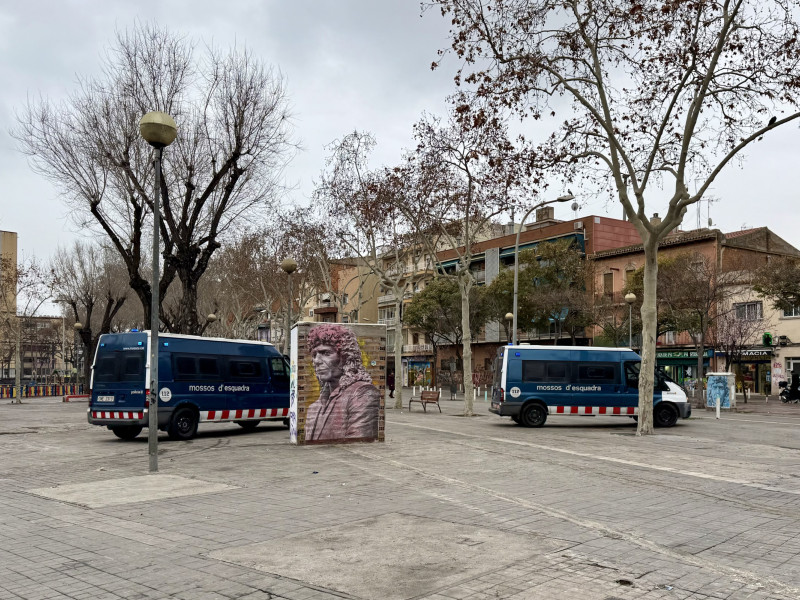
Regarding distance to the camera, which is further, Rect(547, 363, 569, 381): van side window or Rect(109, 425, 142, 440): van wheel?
Rect(547, 363, 569, 381): van side window

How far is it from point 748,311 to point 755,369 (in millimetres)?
3985

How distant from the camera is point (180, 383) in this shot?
1745cm

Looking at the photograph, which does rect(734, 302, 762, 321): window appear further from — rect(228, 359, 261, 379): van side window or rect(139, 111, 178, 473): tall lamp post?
rect(139, 111, 178, 473): tall lamp post

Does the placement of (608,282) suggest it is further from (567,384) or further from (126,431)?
(126,431)

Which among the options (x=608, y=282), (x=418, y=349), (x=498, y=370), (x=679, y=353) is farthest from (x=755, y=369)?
(x=418, y=349)

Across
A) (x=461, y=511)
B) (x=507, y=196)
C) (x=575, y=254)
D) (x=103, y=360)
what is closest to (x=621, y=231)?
(x=575, y=254)

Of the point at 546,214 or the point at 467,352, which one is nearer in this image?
the point at 467,352

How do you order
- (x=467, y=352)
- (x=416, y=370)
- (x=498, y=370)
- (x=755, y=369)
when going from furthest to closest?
(x=416, y=370) < (x=755, y=369) < (x=467, y=352) < (x=498, y=370)

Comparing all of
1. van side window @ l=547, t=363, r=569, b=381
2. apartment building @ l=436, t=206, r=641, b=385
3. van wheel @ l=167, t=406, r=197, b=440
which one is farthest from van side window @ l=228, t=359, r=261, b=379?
apartment building @ l=436, t=206, r=641, b=385

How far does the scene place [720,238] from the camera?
154 ft

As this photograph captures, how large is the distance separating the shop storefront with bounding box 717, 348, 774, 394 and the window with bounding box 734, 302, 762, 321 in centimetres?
200

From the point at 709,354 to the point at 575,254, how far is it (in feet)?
35.3

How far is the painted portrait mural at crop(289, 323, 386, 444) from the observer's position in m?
15.3

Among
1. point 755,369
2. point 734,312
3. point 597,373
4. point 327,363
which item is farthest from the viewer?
point 755,369
